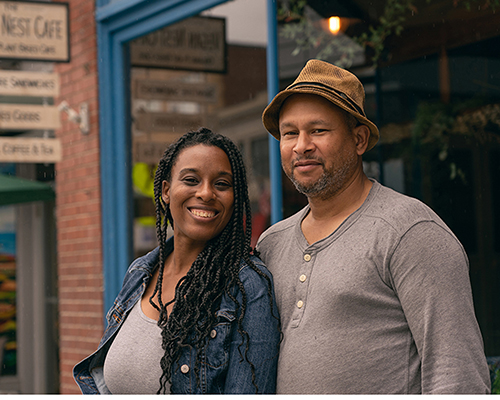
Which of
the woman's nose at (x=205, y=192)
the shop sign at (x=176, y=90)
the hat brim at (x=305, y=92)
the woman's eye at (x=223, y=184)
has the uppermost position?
the shop sign at (x=176, y=90)

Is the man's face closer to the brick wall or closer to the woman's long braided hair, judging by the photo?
the woman's long braided hair

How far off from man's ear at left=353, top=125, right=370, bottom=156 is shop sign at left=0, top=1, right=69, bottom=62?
10.4ft

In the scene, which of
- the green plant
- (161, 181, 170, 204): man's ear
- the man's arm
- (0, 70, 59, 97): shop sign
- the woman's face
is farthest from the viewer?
(0, 70, 59, 97): shop sign

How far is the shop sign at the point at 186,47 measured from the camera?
4.59 meters

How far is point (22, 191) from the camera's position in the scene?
5.21 m

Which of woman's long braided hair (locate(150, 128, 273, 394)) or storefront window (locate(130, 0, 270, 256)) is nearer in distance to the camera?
woman's long braided hair (locate(150, 128, 273, 394))

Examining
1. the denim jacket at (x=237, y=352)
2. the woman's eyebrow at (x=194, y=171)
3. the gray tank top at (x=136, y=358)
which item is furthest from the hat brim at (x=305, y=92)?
the gray tank top at (x=136, y=358)

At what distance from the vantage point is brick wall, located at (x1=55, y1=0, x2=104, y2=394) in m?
→ 4.92

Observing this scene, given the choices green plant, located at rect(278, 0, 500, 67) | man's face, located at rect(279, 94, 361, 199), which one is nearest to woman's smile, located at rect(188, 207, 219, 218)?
man's face, located at rect(279, 94, 361, 199)

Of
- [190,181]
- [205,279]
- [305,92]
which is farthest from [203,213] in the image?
[305,92]

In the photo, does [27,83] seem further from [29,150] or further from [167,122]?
[167,122]

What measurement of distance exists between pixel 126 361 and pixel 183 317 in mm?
284

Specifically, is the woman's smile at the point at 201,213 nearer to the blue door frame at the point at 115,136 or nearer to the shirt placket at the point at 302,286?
the shirt placket at the point at 302,286

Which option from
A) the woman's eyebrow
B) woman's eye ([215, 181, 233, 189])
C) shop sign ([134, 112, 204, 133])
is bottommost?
woman's eye ([215, 181, 233, 189])
